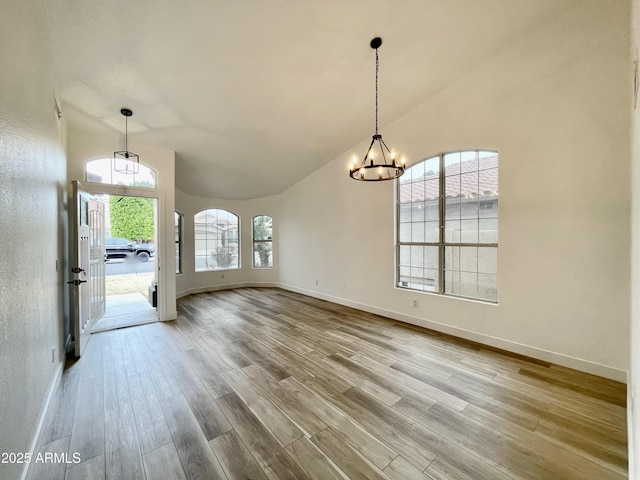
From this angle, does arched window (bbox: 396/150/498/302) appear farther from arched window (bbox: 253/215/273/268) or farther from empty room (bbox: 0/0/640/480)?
arched window (bbox: 253/215/273/268)

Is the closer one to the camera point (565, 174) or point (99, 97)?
point (565, 174)

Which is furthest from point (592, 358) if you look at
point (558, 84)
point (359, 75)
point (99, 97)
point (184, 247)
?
point (184, 247)

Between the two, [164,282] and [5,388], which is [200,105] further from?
[5,388]

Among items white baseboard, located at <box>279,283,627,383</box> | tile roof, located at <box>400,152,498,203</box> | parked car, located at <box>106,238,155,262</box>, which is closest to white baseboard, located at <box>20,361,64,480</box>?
white baseboard, located at <box>279,283,627,383</box>

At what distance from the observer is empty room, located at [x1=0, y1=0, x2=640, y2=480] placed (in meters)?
1.76

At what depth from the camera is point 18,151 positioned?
1570mm

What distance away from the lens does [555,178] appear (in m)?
3.13

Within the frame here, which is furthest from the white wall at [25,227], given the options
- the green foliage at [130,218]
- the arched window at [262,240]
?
the green foliage at [130,218]

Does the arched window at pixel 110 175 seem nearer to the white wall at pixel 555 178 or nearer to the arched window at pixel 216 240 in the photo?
the arched window at pixel 216 240

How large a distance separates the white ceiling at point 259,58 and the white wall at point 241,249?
8.71 ft

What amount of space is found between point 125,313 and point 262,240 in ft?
13.0

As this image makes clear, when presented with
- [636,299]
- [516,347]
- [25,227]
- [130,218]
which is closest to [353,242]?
[516,347]

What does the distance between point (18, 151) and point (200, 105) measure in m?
2.59

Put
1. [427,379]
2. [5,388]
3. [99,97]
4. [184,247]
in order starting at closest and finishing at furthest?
[5,388]
[427,379]
[99,97]
[184,247]
